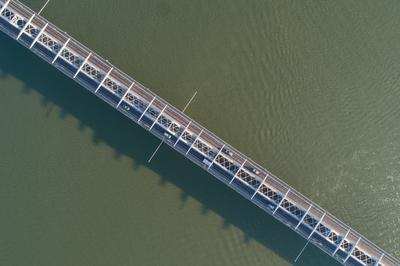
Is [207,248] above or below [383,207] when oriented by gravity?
below

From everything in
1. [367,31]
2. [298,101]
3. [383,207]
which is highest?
[367,31]

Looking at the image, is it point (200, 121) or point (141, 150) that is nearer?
point (200, 121)

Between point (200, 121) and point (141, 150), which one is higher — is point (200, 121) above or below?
above

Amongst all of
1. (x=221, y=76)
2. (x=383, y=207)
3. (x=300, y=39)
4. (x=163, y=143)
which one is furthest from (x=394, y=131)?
(x=163, y=143)

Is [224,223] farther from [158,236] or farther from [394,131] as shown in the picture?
[394,131]
